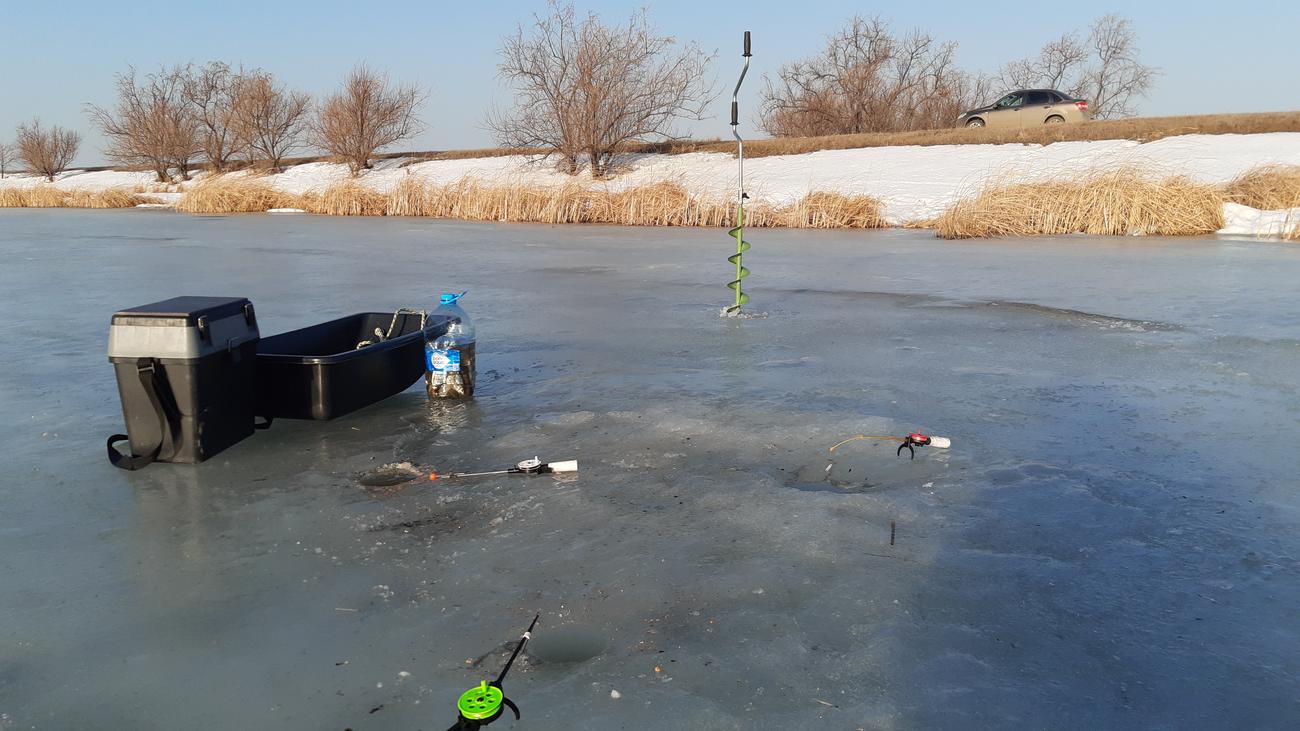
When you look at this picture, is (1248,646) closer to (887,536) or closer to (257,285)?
(887,536)

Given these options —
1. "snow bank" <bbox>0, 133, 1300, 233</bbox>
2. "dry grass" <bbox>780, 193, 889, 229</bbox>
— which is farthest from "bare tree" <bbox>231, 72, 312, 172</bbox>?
"dry grass" <bbox>780, 193, 889, 229</bbox>

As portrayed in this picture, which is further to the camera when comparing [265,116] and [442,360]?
[265,116]

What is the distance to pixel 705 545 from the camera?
308 centimetres

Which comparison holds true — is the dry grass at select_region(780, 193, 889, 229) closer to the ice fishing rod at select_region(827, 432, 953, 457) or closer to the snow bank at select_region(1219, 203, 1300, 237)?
the snow bank at select_region(1219, 203, 1300, 237)

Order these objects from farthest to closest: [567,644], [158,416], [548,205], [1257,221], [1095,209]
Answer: [548,205]
[1095,209]
[1257,221]
[158,416]
[567,644]

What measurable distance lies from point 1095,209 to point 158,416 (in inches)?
563

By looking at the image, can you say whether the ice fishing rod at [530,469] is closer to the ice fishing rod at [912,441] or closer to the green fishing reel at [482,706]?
the ice fishing rod at [912,441]

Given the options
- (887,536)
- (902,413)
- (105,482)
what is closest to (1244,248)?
(902,413)

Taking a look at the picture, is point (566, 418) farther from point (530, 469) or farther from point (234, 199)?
point (234, 199)

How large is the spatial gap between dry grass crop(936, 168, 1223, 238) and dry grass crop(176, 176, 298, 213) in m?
17.3

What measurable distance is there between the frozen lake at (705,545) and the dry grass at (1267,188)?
10512 millimetres

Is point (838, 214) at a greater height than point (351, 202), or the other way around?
point (351, 202)

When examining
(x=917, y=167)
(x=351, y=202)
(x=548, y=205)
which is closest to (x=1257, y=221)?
(x=917, y=167)

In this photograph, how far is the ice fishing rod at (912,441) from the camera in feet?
13.0
